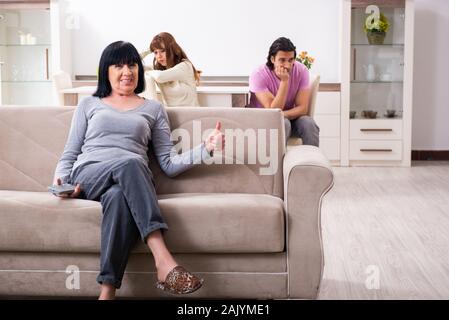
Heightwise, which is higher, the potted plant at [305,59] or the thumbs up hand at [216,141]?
the potted plant at [305,59]

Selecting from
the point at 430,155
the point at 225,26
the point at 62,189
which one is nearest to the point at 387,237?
the point at 62,189

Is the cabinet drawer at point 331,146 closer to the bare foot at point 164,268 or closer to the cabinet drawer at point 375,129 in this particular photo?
the cabinet drawer at point 375,129

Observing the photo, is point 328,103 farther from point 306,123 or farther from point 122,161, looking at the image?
point 122,161

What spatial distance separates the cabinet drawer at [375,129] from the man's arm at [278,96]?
7.88ft

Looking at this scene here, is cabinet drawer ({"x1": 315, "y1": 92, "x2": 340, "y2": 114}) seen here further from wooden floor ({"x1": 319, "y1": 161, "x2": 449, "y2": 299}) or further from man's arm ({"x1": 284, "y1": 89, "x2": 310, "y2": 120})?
man's arm ({"x1": 284, "y1": 89, "x2": 310, "y2": 120})

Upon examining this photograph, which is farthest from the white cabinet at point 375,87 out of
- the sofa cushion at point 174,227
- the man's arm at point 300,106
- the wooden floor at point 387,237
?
the sofa cushion at point 174,227

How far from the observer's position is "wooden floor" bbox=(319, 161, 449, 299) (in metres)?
2.87

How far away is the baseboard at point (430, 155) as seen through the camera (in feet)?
A: 22.5

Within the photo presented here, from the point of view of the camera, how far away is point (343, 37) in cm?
642

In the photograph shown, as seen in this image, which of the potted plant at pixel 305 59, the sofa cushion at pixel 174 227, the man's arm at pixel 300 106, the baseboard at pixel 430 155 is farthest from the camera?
the baseboard at pixel 430 155

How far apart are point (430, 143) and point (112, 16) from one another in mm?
3209

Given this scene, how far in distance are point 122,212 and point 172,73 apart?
79.1 inches

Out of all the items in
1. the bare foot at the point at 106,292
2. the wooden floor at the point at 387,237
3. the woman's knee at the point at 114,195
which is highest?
the woman's knee at the point at 114,195

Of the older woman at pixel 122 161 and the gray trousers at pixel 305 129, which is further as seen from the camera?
the gray trousers at pixel 305 129
